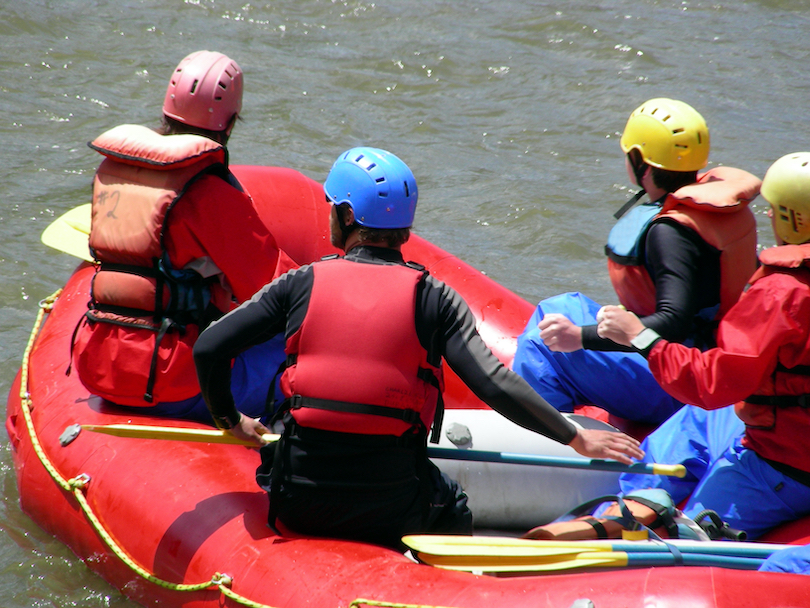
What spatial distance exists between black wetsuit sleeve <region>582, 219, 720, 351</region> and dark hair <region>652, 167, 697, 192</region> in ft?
0.98

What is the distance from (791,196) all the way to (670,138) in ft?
2.37

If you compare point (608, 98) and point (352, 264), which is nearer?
point (352, 264)

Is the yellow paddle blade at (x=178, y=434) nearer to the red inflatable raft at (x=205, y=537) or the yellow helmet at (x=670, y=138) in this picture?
the red inflatable raft at (x=205, y=537)

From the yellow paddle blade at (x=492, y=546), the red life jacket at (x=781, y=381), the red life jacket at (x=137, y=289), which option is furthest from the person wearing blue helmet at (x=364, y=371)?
the red life jacket at (x=137, y=289)

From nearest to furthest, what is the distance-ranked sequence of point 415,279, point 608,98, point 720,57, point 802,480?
point 415,279
point 802,480
point 608,98
point 720,57

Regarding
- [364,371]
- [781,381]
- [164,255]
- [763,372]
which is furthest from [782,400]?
[164,255]

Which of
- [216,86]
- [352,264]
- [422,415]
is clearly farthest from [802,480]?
[216,86]

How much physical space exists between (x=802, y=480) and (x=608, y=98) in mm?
7390

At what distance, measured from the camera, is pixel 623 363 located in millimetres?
3184

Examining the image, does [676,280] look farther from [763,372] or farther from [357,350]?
[357,350]

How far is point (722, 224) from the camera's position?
9.39 feet

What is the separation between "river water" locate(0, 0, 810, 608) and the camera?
675cm

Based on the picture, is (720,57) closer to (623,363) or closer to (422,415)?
(623,363)

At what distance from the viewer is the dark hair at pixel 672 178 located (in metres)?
3.10
